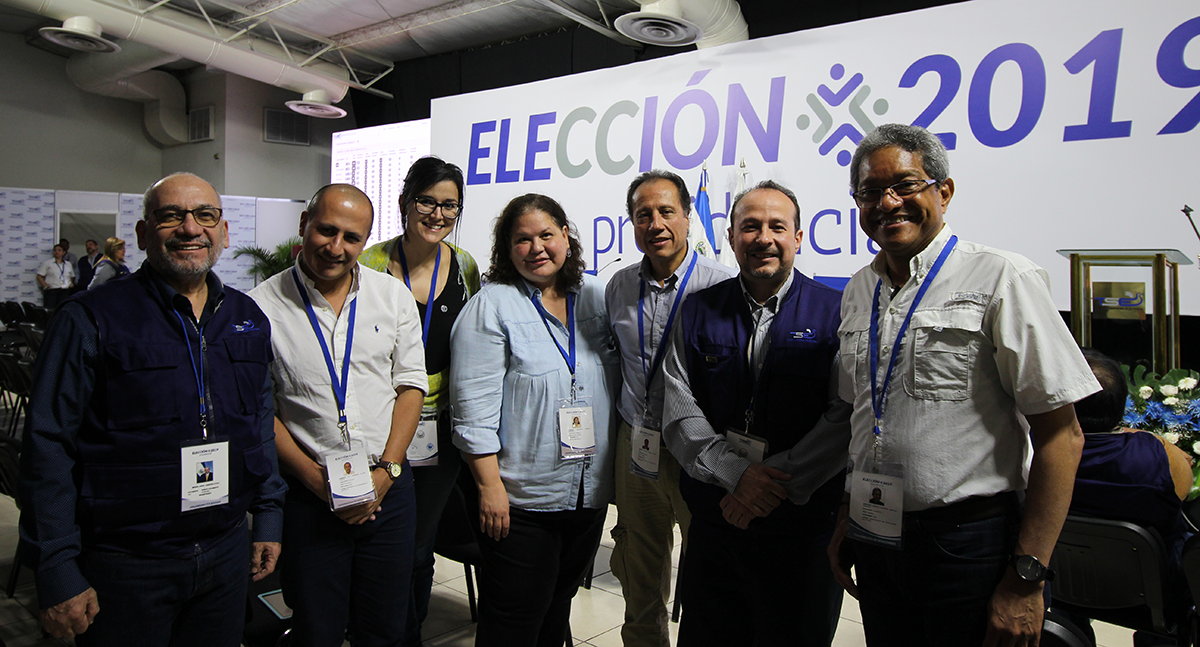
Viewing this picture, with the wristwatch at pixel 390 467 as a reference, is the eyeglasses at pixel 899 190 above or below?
above

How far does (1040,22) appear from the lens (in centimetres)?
399

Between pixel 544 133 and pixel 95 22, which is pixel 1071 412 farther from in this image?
pixel 95 22

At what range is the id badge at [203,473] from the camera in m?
1.47

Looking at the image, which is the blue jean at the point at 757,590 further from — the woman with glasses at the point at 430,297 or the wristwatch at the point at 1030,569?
the woman with glasses at the point at 430,297

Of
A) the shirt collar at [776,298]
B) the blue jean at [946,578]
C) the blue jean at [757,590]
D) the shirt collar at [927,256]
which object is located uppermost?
the shirt collar at [927,256]

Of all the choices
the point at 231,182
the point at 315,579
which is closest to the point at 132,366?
the point at 315,579

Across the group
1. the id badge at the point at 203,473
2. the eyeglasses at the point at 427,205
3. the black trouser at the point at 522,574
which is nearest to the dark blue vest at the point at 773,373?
the black trouser at the point at 522,574

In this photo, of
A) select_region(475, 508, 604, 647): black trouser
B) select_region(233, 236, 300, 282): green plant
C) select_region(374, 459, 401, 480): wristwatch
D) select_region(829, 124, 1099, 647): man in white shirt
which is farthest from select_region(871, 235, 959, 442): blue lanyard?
select_region(233, 236, 300, 282): green plant

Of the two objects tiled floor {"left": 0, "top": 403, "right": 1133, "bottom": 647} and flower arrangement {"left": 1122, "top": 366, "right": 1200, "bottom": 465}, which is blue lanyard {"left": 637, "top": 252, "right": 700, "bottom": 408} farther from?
flower arrangement {"left": 1122, "top": 366, "right": 1200, "bottom": 465}

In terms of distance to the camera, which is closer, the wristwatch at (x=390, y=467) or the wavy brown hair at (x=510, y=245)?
the wristwatch at (x=390, y=467)

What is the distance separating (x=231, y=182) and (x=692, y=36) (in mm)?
9071

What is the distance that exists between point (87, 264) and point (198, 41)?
4.13 meters

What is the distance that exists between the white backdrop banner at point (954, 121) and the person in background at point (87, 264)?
25.0ft

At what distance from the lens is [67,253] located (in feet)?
36.1
